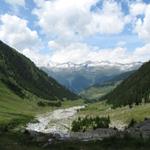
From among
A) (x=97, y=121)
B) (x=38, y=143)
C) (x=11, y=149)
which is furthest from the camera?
(x=97, y=121)

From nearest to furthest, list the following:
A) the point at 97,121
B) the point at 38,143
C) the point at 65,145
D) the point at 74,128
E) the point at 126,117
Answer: the point at 65,145 → the point at 38,143 → the point at 74,128 → the point at 97,121 → the point at 126,117

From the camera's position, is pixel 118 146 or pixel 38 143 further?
pixel 38 143

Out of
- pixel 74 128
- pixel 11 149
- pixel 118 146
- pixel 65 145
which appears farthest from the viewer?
pixel 74 128

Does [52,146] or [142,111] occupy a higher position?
[142,111]

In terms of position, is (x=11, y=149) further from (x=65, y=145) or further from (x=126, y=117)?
(x=126, y=117)

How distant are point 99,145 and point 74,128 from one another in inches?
3344

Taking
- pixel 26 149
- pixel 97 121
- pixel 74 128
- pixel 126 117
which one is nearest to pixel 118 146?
pixel 26 149

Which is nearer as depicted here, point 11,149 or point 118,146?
point 11,149

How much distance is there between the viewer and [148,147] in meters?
38.8

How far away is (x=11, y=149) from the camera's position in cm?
3697

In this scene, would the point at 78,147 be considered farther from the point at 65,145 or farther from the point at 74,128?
the point at 74,128

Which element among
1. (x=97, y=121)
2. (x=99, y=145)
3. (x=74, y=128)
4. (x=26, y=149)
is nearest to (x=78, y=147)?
(x=99, y=145)

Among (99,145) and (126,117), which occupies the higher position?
(126,117)

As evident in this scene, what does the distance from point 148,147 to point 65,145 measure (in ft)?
28.3
